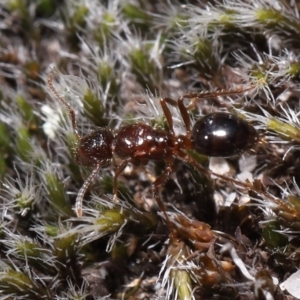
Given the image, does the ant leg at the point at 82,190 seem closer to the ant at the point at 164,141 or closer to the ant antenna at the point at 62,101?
the ant at the point at 164,141

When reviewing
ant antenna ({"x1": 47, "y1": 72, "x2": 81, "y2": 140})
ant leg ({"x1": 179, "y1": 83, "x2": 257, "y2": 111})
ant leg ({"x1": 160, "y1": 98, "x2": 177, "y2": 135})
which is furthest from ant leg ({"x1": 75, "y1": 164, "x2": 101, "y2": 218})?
ant leg ({"x1": 179, "y1": 83, "x2": 257, "y2": 111})

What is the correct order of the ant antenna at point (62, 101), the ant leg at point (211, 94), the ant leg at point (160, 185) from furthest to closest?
the ant antenna at point (62, 101), the ant leg at point (211, 94), the ant leg at point (160, 185)

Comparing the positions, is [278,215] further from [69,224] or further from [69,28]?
[69,28]

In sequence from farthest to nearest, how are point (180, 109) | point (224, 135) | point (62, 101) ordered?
1. point (62, 101)
2. point (180, 109)
3. point (224, 135)

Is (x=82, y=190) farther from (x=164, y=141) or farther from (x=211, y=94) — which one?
(x=211, y=94)

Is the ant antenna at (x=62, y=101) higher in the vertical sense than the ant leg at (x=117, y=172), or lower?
higher

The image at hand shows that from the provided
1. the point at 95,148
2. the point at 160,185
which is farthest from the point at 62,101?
the point at 160,185

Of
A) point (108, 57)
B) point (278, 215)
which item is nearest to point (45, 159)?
point (108, 57)

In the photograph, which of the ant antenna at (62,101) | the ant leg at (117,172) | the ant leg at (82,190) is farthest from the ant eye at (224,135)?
the ant antenna at (62,101)

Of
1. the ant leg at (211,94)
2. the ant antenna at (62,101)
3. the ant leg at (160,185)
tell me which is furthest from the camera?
the ant antenna at (62,101)
